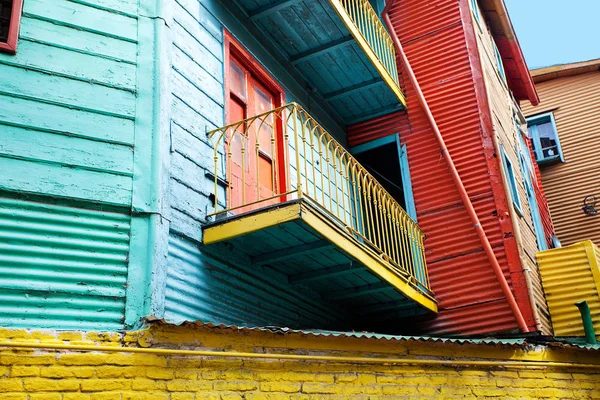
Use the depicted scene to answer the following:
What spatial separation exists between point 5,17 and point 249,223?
2.68 metres

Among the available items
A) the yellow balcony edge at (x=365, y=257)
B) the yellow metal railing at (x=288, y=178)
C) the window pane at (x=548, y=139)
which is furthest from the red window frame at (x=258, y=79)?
the window pane at (x=548, y=139)

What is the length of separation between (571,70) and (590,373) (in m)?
11.5

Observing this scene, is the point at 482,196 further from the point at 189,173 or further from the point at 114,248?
the point at 114,248

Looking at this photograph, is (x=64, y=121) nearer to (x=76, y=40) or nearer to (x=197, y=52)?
(x=76, y=40)

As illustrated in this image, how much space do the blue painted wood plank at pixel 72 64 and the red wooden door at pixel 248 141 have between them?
134cm

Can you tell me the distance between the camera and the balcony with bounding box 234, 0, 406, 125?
324 inches

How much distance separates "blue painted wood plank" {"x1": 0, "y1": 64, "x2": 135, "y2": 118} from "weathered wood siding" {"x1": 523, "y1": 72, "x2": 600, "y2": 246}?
39.8 feet

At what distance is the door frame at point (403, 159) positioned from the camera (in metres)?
9.88

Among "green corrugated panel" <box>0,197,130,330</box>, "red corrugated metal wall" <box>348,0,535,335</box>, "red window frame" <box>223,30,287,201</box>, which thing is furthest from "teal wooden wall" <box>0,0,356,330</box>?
"red corrugated metal wall" <box>348,0,535,335</box>

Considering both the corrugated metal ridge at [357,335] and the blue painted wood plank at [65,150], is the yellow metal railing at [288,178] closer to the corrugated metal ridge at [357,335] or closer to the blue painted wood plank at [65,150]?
the blue painted wood plank at [65,150]

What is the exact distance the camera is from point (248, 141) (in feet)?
24.2

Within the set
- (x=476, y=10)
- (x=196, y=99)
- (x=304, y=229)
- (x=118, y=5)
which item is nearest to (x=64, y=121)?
(x=118, y=5)

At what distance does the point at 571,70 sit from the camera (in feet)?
56.1

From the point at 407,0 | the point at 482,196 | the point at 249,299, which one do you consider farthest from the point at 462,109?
the point at 249,299
